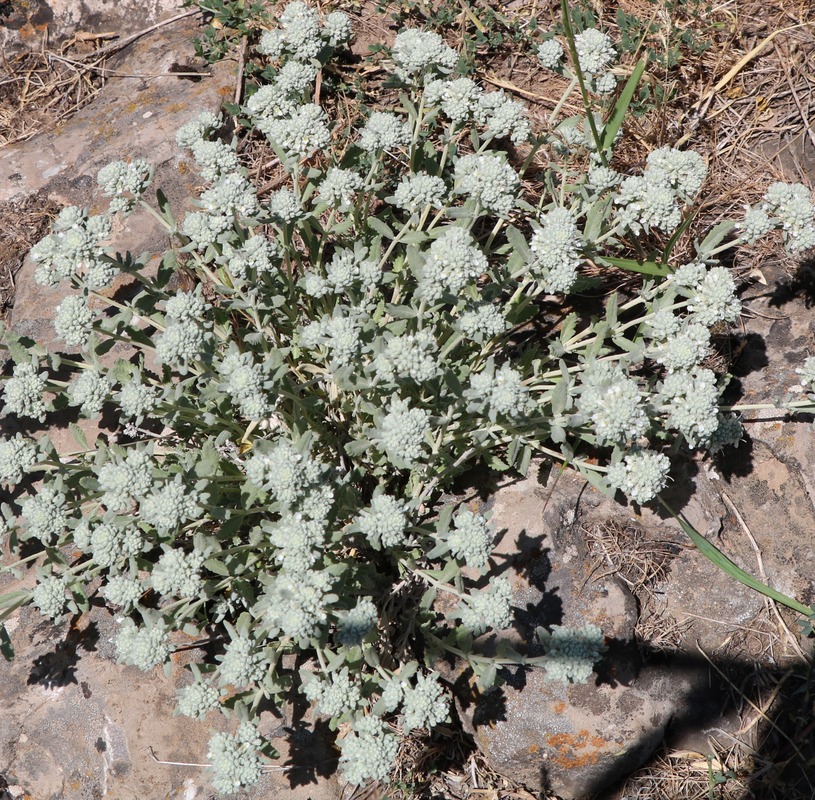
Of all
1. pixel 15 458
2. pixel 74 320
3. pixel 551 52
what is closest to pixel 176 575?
pixel 15 458

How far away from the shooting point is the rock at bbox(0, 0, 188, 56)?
677cm

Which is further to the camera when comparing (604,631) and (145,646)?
(604,631)

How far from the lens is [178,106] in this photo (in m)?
6.14

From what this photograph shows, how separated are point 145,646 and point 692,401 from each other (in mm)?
3058

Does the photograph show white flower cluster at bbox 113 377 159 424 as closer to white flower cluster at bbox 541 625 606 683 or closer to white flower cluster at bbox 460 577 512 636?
white flower cluster at bbox 460 577 512 636

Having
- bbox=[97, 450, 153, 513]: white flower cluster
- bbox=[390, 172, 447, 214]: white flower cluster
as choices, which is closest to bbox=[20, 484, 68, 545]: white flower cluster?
bbox=[97, 450, 153, 513]: white flower cluster

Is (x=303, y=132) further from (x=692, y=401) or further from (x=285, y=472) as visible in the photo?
(x=692, y=401)

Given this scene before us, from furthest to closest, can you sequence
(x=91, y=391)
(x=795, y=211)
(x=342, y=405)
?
(x=342, y=405)
(x=795, y=211)
(x=91, y=391)

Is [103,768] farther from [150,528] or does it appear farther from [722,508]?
[722,508]

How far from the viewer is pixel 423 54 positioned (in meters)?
4.41

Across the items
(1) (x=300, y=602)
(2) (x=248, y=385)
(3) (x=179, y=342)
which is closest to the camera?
(1) (x=300, y=602)

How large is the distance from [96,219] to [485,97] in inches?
93.0

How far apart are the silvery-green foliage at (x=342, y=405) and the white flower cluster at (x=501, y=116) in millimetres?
14

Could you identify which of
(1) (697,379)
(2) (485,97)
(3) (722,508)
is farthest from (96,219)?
(3) (722,508)
